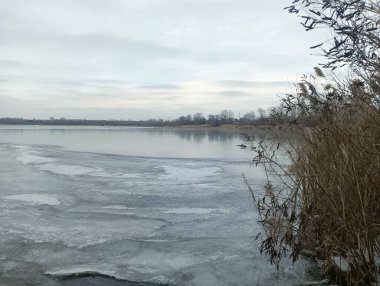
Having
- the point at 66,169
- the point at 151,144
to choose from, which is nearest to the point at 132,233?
the point at 66,169

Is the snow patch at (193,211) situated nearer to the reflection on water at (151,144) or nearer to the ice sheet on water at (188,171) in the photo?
the reflection on water at (151,144)

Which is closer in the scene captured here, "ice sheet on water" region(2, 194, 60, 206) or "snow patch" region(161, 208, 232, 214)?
"snow patch" region(161, 208, 232, 214)

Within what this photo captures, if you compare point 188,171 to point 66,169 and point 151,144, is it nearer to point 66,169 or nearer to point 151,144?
point 66,169

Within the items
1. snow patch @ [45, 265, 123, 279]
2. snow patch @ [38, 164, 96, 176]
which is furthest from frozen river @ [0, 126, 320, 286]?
snow patch @ [38, 164, 96, 176]

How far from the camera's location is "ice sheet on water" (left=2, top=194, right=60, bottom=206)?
9.44 m

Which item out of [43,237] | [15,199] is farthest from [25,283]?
[15,199]

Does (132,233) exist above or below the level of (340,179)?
below

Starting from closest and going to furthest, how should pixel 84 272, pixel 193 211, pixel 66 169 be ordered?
1. pixel 84 272
2. pixel 193 211
3. pixel 66 169

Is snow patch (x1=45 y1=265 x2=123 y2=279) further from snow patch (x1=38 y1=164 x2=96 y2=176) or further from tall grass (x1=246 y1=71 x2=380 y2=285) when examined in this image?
snow patch (x1=38 y1=164 x2=96 y2=176)

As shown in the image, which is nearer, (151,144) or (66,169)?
(66,169)

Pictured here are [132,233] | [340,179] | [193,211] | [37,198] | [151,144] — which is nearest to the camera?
[340,179]

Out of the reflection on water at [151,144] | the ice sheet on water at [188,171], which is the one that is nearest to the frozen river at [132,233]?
the ice sheet on water at [188,171]

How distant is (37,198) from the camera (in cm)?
991

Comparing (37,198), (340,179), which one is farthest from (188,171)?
(340,179)
